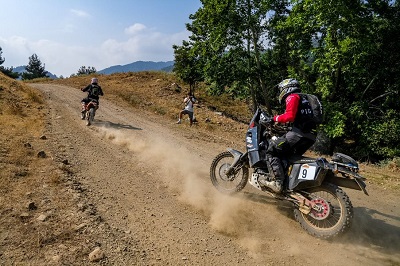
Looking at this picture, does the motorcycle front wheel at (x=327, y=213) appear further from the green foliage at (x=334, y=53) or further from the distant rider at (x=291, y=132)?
the green foliage at (x=334, y=53)

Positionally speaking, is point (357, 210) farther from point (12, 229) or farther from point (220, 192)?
point (12, 229)

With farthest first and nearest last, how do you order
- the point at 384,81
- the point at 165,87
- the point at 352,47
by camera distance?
1. the point at 165,87
2. the point at 384,81
3. the point at 352,47

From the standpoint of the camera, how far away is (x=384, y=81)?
60.7 feet

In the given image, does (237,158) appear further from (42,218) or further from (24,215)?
(24,215)

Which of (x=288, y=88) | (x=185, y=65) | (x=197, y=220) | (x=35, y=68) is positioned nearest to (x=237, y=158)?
(x=197, y=220)

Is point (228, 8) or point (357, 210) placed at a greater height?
point (228, 8)

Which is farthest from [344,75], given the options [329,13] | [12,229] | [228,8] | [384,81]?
[12,229]

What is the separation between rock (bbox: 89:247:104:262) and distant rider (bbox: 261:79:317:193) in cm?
310

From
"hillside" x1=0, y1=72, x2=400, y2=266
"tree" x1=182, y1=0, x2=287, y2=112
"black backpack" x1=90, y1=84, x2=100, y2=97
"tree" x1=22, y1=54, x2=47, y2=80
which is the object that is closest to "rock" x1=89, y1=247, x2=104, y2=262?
"hillside" x1=0, y1=72, x2=400, y2=266

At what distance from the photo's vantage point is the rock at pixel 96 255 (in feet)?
13.8

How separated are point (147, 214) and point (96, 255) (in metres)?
1.54

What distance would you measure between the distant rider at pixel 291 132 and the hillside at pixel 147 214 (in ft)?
3.06

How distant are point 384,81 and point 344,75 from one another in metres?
2.24

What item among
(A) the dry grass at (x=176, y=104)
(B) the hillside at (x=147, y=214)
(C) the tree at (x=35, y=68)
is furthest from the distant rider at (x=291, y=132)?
(C) the tree at (x=35, y=68)
